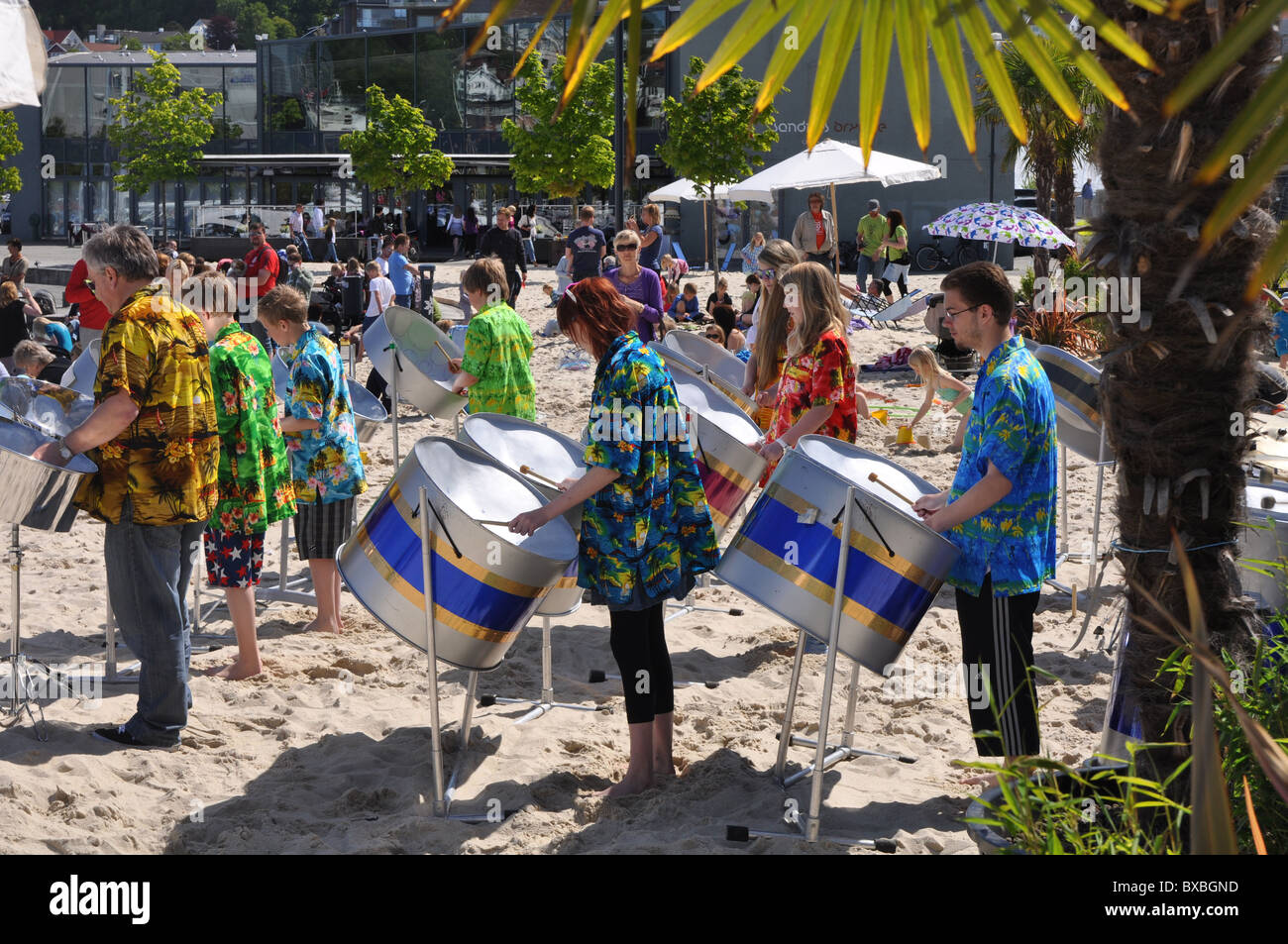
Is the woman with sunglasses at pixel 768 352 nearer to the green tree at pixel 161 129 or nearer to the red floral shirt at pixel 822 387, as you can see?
the red floral shirt at pixel 822 387

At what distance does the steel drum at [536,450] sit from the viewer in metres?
4.11

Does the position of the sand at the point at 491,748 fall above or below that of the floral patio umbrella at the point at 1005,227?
below

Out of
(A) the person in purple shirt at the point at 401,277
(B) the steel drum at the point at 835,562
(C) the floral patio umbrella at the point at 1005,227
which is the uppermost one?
(C) the floral patio umbrella at the point at 1005,227

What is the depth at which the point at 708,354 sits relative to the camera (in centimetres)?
684

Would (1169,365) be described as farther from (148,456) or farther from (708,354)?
(708,354)

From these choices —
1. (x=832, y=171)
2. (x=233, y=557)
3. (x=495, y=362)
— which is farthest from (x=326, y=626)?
(x=832, y=171)

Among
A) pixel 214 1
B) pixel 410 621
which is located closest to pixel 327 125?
pixel 410 621

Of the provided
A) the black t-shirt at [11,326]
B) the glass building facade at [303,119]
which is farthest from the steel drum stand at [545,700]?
the glass building facade at [303,119]

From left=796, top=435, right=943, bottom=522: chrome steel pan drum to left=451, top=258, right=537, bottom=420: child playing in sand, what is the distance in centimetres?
218

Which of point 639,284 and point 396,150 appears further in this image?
point 396,150

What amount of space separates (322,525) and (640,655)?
210 cm

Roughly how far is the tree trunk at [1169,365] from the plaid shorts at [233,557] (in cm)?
310
